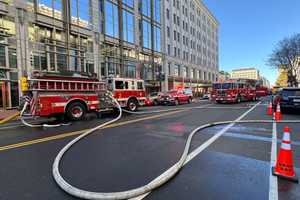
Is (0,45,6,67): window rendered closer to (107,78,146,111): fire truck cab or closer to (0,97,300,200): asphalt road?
(107,78,146,111): fire truck cab

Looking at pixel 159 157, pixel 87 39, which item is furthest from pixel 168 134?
pixel 87 39

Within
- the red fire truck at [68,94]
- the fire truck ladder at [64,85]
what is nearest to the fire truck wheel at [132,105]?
the red fire truck at [68,94]

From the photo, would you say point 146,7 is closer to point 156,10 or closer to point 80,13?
point 156,10

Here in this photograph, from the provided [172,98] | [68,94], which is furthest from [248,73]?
[68,94]

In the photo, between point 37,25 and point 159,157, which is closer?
point 159,157

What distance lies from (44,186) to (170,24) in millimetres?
46837

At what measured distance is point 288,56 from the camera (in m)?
45.3

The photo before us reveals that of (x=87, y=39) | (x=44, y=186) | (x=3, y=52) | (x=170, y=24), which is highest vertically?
(x=170, y=24)

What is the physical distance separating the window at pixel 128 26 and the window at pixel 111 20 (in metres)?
1.81

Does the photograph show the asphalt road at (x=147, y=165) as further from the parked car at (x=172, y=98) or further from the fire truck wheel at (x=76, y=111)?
the parked car at (x=172, y=98)

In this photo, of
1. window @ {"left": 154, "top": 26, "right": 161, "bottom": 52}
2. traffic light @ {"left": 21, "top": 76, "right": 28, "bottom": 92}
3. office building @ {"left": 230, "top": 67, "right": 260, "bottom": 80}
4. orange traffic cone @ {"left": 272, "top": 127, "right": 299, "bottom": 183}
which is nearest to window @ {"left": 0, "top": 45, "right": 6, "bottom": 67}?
traffic light @ {"left": 21, "top": 76, "right": 28, "bottom": 92}

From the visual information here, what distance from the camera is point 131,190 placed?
3.23 m

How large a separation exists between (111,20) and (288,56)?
40030 millimetres

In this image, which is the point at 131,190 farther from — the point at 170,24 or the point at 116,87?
the point at 170,24
